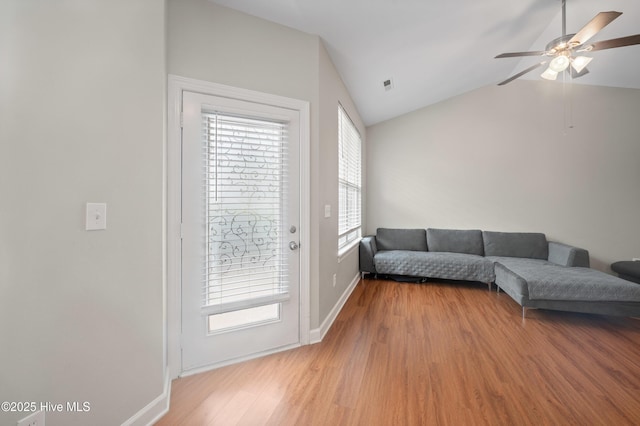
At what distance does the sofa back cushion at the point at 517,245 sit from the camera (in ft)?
13.5

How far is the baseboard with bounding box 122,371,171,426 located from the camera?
138 cm

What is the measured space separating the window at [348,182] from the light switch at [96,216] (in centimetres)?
235

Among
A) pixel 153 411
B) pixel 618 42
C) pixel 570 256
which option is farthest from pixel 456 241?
pixel 153 411

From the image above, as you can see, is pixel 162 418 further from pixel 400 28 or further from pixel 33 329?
pixel 400 28

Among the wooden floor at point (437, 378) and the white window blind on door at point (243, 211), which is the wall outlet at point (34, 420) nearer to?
the wooden floor at point (437, 378)

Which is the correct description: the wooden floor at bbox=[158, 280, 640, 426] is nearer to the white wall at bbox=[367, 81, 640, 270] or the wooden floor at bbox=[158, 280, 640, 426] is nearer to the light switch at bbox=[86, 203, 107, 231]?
the light switch at bbox=[86, 203, 107, 231]

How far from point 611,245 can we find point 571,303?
7.33ft

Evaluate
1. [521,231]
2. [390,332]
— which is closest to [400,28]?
[390,332]

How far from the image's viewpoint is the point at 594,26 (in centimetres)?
195

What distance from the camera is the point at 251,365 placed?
78.0 inches

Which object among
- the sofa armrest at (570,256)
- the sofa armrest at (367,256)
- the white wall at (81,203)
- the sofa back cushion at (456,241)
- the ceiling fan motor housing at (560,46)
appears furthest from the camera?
the sofa back cushion at (456,241)

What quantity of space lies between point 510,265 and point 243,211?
11.5 ft

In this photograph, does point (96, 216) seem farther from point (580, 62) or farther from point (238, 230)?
point (580, 62)

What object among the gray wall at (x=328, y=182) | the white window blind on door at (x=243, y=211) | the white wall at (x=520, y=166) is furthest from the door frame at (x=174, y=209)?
the white wall at (x=520, y=166)
